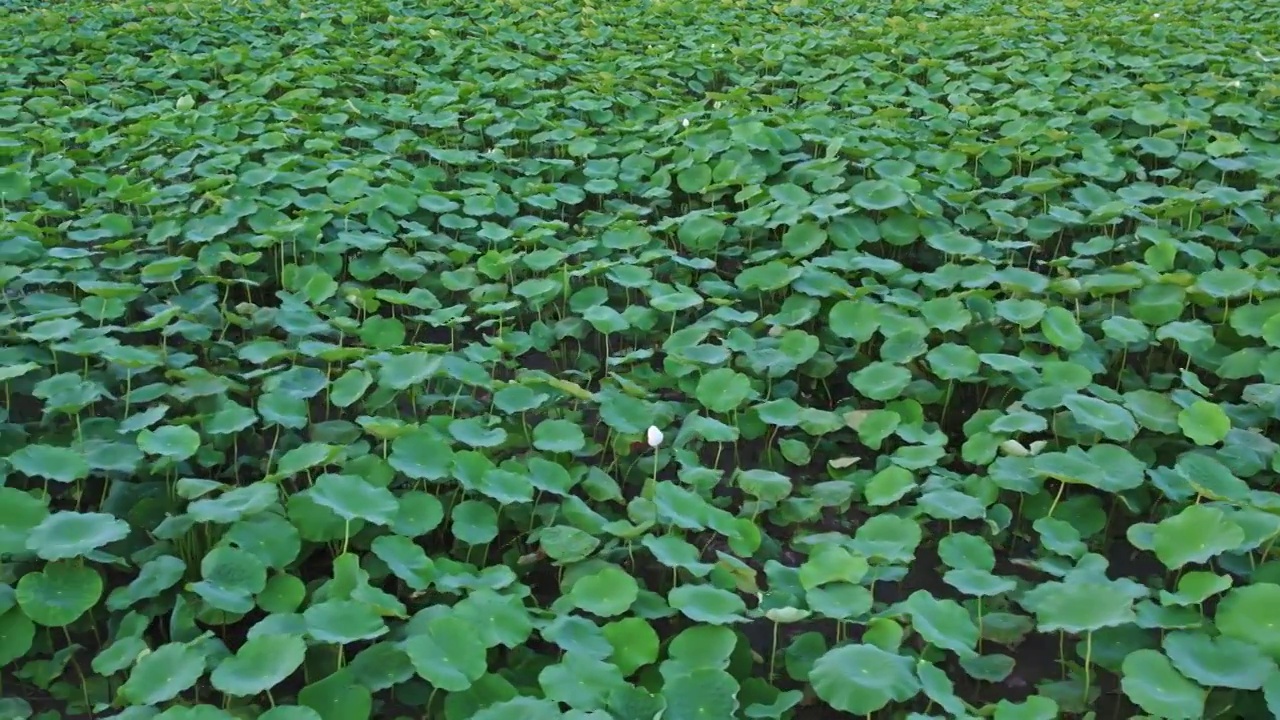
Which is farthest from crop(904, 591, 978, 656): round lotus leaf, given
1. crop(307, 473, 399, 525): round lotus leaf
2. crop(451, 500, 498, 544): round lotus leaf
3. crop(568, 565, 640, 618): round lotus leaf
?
crop(307, 473, 399, 525): round lotus leaf

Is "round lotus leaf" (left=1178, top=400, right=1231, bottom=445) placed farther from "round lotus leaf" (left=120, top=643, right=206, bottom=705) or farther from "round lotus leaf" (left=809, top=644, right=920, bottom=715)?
"round lotus leaf" (left=120, top=643, right=206, bottom=705)

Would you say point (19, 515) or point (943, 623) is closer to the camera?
point (943, 623)

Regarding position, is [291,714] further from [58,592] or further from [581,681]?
[58,592]

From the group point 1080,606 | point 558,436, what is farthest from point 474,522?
point 1080,606

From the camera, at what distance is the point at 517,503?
2219 mm

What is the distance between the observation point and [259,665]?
1666 mm

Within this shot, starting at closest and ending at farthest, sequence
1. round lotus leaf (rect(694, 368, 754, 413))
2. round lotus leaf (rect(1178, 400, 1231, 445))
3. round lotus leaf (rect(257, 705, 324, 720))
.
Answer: round lotus leaf (rect(257, 705, 324, 720))
round lotus leaf (rect(1178, 400, 1231, 445))
round lotus leaf (rect(694, 368, 754, 413))

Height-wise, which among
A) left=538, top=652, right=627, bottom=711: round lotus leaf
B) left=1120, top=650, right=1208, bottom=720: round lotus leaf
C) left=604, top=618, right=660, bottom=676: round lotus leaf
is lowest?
left=604, top=618, right=660, bottom=676: round lotus leaf

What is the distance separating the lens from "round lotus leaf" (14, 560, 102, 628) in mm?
1810

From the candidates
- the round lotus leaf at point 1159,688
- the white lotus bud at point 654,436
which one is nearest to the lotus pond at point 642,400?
the round lotus leaf at point 1159,688

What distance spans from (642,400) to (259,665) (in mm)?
1152

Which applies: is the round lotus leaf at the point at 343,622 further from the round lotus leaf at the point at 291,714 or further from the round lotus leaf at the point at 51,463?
the round lotus leaf at the point at 51,463

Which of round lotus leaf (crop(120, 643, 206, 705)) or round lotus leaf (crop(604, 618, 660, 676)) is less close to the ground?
round lotus leaf (crop(120, 643, 206, 705))

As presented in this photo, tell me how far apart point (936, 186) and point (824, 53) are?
206cm
